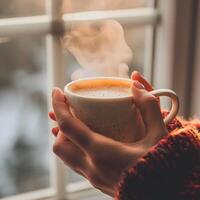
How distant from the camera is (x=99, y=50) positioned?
0.75m

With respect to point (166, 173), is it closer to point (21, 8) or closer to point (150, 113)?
point (150, 113)

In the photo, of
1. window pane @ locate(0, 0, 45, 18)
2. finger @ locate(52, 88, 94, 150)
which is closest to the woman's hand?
finger @ locate(52, 88, 94, 150)

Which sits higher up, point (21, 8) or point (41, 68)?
point (21, 8)

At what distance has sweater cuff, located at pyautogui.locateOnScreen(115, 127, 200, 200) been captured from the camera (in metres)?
0.48

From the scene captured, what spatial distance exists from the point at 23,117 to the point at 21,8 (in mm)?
199

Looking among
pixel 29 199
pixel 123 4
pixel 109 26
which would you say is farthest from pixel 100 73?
pixel 29 199

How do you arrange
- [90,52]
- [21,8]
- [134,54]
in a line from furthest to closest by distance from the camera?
[134,54] < [21,8] < [90,52]

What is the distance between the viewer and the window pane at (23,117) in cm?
86

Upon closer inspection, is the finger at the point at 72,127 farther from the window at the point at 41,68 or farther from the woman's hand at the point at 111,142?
the window at the point at 41,68

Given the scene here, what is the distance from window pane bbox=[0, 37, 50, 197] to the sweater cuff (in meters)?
0.42

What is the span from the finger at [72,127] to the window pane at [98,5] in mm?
365

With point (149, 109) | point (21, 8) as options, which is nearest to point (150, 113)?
point (149, 109)

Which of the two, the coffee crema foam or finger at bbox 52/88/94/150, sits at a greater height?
the coffee crema foam

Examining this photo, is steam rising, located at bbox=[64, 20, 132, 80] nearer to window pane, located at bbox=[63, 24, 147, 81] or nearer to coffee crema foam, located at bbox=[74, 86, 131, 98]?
window pane, located at bbox=[63, 24, 147, 81]
